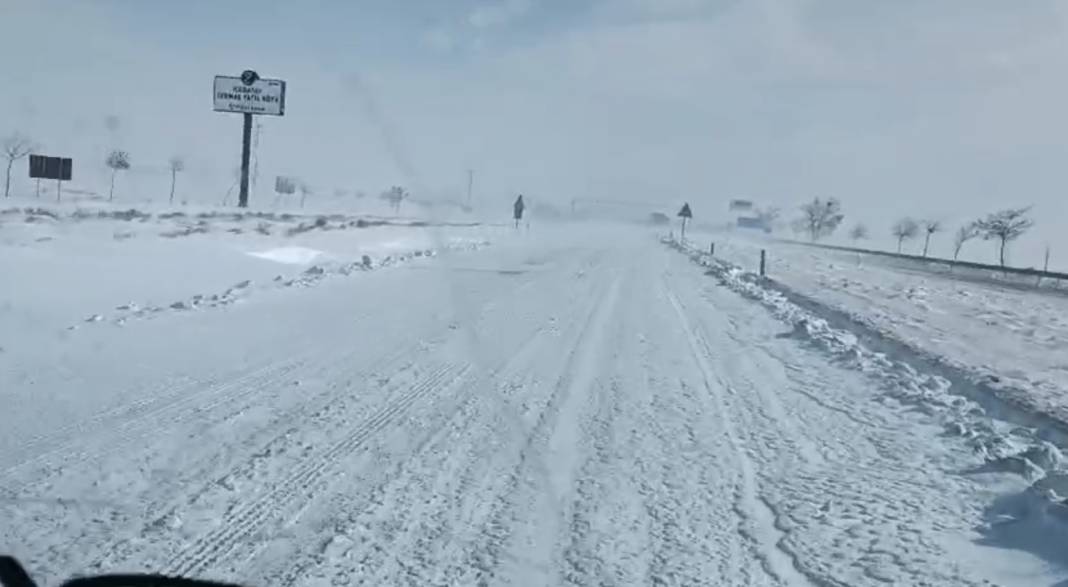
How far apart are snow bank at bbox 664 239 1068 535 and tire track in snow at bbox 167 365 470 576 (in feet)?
15.4

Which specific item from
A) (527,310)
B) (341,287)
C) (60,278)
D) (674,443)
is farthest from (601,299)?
(674,443)

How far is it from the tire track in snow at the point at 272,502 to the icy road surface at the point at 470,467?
0.9 inches

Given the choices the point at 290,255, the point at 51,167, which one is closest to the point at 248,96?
the point at 51,167

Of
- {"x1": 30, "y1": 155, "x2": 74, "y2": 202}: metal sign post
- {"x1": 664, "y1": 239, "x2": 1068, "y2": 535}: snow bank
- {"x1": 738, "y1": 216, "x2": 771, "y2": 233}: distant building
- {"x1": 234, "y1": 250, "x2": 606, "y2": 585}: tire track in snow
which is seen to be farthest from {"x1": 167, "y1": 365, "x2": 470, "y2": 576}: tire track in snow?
{"x1": 738, "y1": 216, "x2": 771, "y2": 233}: distant building

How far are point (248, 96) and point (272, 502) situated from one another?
7004 centimetres

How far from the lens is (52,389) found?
972 cm

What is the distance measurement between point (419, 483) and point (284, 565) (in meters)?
1.77

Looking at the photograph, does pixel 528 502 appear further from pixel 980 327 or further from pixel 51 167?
pixel 51 167

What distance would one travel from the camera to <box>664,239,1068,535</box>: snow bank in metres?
7.49

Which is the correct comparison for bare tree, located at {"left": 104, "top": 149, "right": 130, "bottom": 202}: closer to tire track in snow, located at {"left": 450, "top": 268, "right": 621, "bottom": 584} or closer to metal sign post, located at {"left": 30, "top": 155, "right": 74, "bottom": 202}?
metal sign post, located at {"left": 30, "top": 155, "right": 74, "bottom": 202}

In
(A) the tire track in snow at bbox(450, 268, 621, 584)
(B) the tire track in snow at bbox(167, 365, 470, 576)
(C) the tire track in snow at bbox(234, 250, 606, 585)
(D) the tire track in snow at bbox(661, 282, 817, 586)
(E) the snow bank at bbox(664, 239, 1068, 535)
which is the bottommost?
(B) the tire track in snow at bbox(167, 365, 470, 576)

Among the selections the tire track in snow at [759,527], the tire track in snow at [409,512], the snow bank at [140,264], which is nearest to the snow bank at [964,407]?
the tire track in snow at [759,527]

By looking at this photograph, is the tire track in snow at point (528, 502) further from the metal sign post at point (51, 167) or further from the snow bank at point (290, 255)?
the metal sign post at point (51, 167)

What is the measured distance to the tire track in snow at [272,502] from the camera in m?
5.14
